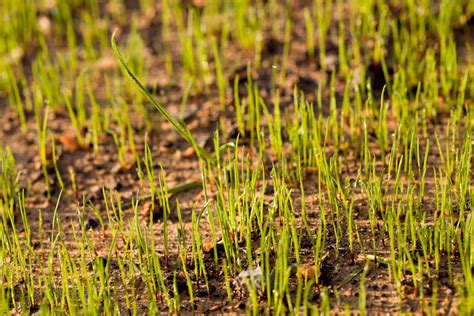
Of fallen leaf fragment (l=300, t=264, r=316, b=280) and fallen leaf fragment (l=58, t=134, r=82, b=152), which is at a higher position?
fallen leaf fragment (l=58, t=134, r=82, b=152)

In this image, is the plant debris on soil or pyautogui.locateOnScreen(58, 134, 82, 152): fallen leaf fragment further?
pyautogui.locateOnScreen(58, 134, 82, 152): fallen leaf fragment

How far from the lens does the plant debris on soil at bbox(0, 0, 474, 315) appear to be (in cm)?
256

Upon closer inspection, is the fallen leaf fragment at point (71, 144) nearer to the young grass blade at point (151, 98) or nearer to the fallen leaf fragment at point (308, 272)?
the young grass blade at point (151, 98)

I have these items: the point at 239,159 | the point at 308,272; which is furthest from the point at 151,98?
the point at 308,272

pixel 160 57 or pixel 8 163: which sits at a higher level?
pixel 160 57

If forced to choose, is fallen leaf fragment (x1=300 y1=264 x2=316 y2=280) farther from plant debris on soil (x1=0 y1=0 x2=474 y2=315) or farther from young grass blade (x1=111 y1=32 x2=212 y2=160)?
young grass blade (x1=111 y1=32 x2=212 y2=160)

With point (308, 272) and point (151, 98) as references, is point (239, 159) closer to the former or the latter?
point (151, 98)

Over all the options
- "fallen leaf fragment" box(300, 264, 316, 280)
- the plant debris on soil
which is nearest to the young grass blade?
the plant debris on soil

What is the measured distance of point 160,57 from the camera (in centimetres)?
420

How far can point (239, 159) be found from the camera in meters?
3.33

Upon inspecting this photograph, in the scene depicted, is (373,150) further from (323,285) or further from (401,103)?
(323,285)

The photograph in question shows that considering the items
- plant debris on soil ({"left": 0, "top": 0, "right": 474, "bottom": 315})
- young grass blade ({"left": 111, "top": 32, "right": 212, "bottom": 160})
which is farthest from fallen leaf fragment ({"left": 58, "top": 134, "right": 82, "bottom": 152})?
young grass blade ({"left": 111, "top": 32, "right": 212, "bottom": 160})

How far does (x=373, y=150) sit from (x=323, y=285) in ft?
2.97

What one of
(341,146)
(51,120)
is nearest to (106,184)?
(51,120)
